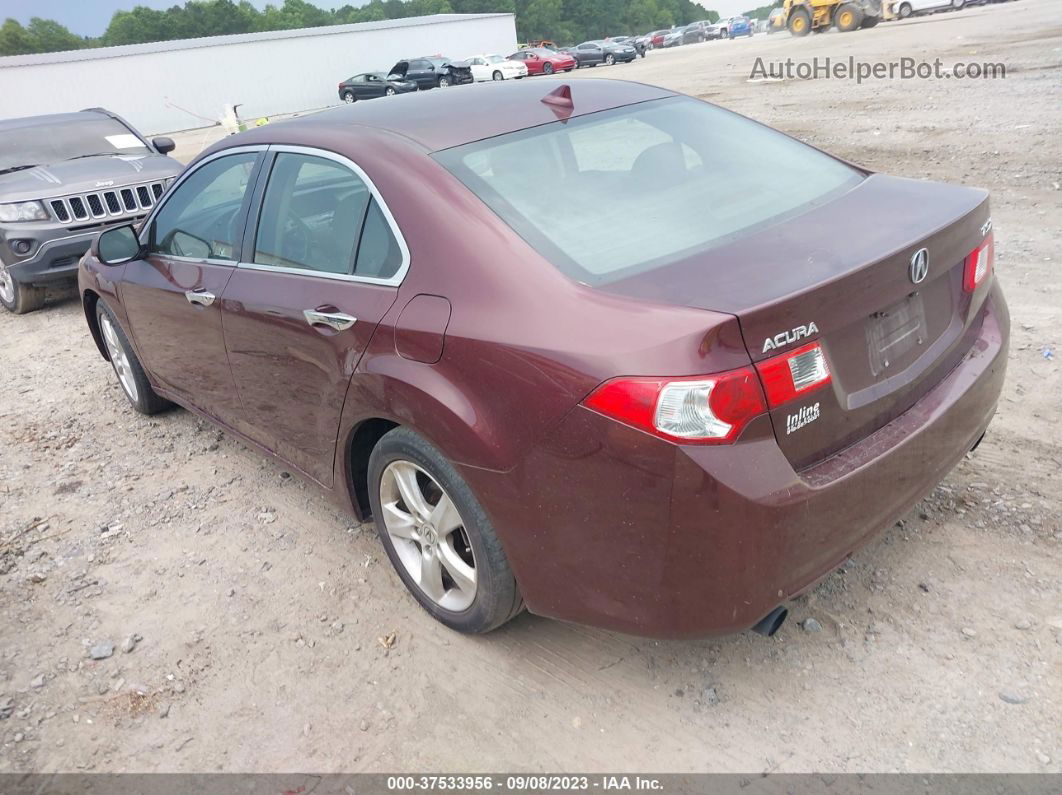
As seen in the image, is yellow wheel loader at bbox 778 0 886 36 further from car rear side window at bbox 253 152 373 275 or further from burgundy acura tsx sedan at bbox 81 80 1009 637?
car rear side window at bbox 253 152 373 275

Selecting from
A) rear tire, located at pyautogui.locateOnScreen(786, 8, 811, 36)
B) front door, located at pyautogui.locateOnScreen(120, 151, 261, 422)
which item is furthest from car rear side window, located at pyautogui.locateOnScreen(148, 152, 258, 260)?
rear tire, located at pyautogui.locateOnScreen(786, 8, 811, 36)

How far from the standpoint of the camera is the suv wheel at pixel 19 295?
301 inches

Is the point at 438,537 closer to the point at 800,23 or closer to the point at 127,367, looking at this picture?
the point at 127,367

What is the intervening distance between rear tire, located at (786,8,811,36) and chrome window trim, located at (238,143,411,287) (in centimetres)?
3899

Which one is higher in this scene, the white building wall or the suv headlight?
the white building wall

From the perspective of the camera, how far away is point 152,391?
4855 millimetres

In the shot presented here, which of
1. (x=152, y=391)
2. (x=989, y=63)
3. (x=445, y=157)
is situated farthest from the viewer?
(x=989, y=63)

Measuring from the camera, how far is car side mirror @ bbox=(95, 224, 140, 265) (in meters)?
4.18

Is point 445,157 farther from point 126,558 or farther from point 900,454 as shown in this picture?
point 126,558

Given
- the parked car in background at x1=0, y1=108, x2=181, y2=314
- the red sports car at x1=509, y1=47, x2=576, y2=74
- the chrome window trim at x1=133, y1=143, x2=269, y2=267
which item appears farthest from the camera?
the red sports car at x1=509, y1=47, x2=576, y2=74

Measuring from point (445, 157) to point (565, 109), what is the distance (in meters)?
0.62

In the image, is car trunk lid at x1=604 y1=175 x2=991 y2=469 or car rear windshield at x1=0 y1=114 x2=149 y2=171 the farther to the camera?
car rear windshield at x1=0 y1=114 x2=149 y2=171

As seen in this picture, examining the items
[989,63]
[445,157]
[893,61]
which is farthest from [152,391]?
[893,61]

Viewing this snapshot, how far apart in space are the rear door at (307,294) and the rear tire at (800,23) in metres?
39.0
